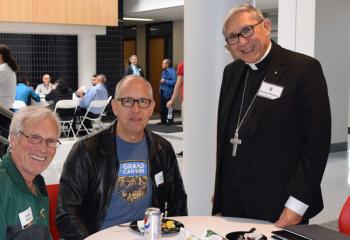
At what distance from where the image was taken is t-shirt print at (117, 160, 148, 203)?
214 cm

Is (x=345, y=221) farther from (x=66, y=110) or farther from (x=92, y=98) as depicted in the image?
(x=66, y=110)

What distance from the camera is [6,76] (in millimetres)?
5902

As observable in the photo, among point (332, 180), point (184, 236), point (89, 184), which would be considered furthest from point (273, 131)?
point (332, 180)

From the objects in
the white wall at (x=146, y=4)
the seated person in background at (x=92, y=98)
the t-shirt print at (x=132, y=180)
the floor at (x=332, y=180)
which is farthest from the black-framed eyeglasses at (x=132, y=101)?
the white wall at (x=146, y=4)

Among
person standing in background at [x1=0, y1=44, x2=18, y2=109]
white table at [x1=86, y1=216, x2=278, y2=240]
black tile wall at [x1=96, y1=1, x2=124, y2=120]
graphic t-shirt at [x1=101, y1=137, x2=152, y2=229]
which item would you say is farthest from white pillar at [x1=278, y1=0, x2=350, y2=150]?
black tile wall at [x1=96, y1=1, x2=124, y2=120]

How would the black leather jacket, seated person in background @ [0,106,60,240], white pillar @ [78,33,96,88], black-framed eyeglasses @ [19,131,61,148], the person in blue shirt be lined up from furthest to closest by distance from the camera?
the person in blue shirt
white pillar @ [78,33,96,88]
the black leather jacket
black-framed eyeglasses @ [19,131,61,148]
seated person in background @ [0,106,60,240]

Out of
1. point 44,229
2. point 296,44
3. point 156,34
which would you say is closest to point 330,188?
point 296,44

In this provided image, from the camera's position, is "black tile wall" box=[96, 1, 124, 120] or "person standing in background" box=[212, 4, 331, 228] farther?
"black tile wall" box=[96, 1, 124, 120]

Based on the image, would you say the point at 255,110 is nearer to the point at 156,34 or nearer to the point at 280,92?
the point at 280,92

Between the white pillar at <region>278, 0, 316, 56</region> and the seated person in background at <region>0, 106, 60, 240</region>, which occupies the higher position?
the white pillar at <region>278, 0, 316, 56</region>

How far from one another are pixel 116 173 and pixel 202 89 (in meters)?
1.46

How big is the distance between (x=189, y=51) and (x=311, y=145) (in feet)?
5.62

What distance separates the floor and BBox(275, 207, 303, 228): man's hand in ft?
8.32

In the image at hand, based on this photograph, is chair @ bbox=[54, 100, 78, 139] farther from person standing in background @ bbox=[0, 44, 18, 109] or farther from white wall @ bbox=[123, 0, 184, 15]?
white wall @ bbox=[123, 0, 184, 15]
